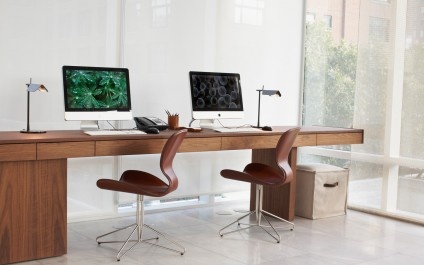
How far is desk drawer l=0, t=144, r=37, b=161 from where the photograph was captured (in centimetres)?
369

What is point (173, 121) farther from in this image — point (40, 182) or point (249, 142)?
point (40, 182)

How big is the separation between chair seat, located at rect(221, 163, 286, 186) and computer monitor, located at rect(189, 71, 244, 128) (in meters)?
0.52

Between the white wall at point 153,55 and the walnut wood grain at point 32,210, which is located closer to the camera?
the walnut wood grain at point 32,210

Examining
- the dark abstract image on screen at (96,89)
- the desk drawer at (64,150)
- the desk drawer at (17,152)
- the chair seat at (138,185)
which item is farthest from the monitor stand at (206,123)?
the desk drawer at (17,152)

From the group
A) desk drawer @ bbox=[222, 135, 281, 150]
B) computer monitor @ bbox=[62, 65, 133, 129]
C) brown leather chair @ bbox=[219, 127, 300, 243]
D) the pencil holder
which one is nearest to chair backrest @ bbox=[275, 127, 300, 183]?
brown leather chair @ bbox=[219, 127, 300, 243]

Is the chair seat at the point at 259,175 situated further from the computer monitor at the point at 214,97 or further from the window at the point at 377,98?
the window at the point at 377,98

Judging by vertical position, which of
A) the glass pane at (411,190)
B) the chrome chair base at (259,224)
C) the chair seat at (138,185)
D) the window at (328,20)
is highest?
the window at (328,20)

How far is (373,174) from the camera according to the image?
594cm

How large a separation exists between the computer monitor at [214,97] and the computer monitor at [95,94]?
68 cm

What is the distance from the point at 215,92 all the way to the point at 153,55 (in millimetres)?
658

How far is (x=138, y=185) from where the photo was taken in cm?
407

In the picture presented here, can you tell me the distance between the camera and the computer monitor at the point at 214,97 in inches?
202

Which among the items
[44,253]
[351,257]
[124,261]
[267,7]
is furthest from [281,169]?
[267,7]

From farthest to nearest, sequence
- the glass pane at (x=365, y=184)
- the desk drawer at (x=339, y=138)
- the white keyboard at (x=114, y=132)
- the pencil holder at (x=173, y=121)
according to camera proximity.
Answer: the glass pane at (x=365, y=184)
the desk drawer at (x=339, y=138)
the pencil holder at (x=173, y=121)
the white keyboard at (x=114, y=132)
